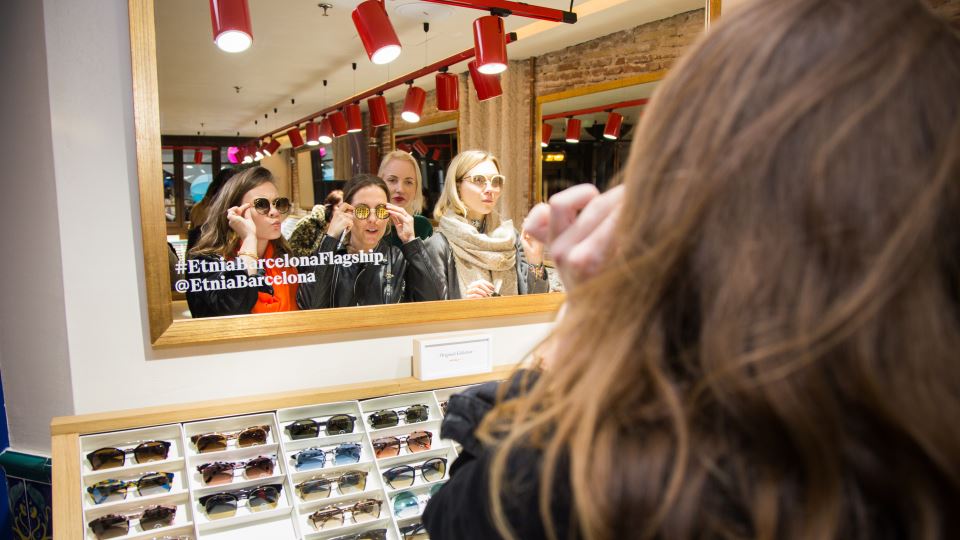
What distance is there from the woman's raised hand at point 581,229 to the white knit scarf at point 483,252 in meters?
1.29

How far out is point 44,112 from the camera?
5.07 feet

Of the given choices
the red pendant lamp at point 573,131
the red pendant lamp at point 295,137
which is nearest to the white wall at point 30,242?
the red pendant lamp at point 295,137

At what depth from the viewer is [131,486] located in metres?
1.52

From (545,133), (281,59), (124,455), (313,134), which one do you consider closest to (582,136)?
(545,133)

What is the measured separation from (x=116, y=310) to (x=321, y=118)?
0.82 metres

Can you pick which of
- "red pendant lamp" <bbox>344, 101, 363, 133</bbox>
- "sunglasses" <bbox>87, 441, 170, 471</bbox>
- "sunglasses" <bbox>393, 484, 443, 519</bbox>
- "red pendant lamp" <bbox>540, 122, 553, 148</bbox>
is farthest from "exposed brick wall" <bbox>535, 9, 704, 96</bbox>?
"sunglasses" <bbox>87, 441, 170, 471</bbox>

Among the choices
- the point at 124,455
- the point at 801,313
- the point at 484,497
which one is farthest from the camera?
the point at 124,455

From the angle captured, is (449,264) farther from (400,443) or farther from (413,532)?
(413,532)

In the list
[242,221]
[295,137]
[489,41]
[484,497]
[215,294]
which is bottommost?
[484,497]

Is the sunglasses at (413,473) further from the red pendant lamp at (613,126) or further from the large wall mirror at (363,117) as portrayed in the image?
the red pendant lamp at (613,126)

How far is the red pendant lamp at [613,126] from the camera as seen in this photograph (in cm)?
209

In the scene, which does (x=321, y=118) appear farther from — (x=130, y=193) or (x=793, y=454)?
(x=793, y=454)

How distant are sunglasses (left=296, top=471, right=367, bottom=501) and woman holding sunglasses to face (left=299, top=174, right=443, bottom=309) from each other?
0.53 metres

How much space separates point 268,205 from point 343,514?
93 cm
